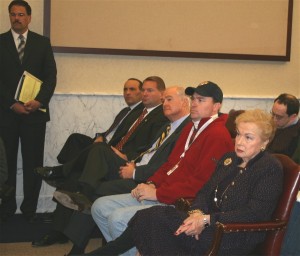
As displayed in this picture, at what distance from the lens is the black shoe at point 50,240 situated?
479 centimetres

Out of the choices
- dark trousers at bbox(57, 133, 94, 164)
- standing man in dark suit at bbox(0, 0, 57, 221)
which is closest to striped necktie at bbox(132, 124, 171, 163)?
dark trousers at bbox(57, 133, 94, 164)

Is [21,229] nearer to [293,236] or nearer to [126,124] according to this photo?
[126,124]

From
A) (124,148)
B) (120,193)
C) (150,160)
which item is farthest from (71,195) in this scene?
(124,148)

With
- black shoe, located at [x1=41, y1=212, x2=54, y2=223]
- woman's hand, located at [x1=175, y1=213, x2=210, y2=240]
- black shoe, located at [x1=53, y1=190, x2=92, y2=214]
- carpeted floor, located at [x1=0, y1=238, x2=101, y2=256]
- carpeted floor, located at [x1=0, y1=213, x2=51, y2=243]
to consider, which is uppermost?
woman's hand, located at [x1=175, y1=213, x2=210, y2=240]

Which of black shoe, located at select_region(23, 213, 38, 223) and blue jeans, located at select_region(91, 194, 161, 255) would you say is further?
black shoe, located at select_region(23, 213, 38, 223)

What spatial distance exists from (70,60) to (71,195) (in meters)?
2.06

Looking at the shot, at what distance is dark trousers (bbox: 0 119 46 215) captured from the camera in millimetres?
5578

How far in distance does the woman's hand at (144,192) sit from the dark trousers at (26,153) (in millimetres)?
1891

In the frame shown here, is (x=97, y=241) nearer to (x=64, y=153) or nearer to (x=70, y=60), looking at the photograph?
(x=64, y=153)

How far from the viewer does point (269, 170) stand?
3.10 metres

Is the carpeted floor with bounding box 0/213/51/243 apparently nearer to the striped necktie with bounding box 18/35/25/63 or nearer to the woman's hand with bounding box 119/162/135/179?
the woman's hand with bounding box 119/162/135/179

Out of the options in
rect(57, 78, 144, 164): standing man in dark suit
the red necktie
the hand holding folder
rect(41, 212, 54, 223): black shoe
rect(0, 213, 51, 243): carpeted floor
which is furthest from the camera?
rect(41, 212, 54, 223): black shoe

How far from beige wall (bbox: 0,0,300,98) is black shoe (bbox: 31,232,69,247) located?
1.71 meters

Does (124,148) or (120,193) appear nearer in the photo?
(120,193)
